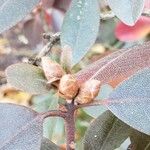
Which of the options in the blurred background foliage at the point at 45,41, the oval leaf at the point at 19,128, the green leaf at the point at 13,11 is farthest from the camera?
the blurred background foliage at the point at 45,41

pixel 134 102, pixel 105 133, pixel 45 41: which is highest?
pixel 134 102

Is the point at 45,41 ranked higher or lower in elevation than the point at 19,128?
lower

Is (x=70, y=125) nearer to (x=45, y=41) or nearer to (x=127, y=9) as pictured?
(x=127, y=9)

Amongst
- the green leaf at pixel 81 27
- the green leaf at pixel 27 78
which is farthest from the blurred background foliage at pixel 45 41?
the green leaf at pixel 27 78

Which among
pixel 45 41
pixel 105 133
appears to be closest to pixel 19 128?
pixel 105 133

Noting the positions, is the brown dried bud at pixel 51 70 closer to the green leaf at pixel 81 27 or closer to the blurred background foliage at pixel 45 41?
the green leaf at pixel 81 27
